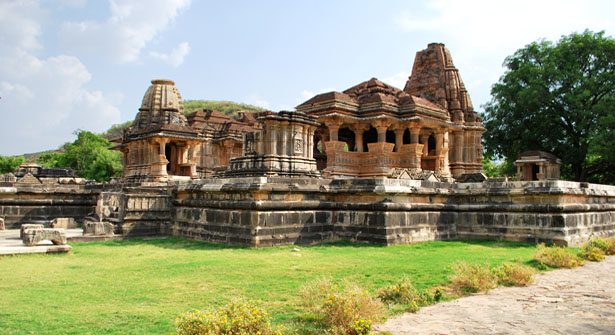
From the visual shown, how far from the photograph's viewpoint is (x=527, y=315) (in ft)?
16.0

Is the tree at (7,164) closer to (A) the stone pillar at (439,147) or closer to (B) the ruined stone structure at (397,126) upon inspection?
(B) the ruined stone structure at (397,126)

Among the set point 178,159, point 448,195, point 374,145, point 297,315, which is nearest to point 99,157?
point 178,159

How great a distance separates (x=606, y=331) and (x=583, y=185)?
784 centimetres

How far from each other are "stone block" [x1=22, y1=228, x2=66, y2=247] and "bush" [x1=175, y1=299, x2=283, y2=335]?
20.1 ft

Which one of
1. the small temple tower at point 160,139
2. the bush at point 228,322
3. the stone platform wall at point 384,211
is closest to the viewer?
the bush at point 228,322

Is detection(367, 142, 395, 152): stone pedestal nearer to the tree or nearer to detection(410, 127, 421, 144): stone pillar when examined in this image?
detection(410, 127, 421, 144): stone pillar

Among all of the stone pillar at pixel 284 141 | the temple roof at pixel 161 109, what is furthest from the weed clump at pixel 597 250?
the temple roof at pixel 161 109

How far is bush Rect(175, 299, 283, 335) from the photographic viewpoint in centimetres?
372

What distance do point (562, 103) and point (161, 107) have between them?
2275cm

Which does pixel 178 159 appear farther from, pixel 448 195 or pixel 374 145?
pixel 448 195

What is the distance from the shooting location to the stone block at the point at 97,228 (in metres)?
11.1

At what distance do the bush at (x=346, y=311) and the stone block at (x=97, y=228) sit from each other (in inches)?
314

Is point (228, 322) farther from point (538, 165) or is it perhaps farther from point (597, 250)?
point (538, 165)

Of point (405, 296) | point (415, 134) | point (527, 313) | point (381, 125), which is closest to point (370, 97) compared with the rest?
point (381, 125)
